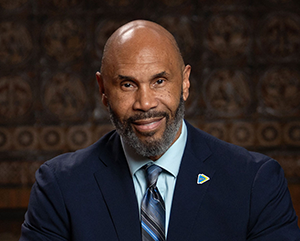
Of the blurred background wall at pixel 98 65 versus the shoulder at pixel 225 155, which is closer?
the shoulder at pixel 225 155

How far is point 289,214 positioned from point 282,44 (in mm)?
3189

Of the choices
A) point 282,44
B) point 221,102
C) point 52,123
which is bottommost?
point 52,123

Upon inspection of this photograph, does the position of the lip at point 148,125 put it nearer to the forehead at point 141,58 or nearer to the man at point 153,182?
the man at point 153,182

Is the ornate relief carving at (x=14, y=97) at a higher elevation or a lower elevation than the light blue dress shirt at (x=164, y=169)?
lower

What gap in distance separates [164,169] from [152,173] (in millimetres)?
60

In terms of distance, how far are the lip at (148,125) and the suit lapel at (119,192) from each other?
23cm

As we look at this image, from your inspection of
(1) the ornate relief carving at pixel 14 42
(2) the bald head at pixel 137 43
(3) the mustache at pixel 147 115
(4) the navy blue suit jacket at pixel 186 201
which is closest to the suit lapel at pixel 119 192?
(4) the navy blue suit jacket at pixel 186 201

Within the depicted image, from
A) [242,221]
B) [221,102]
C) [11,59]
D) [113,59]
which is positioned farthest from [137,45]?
[11,59]

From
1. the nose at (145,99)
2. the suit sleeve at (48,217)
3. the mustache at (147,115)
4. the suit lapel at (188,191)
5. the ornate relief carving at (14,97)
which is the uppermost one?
the nose at (145,99)

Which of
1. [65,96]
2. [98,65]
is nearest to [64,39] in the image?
[98,65]

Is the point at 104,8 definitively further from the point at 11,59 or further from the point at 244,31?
the point at 244,31

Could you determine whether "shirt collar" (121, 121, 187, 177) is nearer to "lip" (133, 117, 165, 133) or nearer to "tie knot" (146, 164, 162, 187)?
"tie knot" (146, 164, 162, 187)

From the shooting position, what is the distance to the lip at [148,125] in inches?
68.5

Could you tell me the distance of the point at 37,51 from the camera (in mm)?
4754
